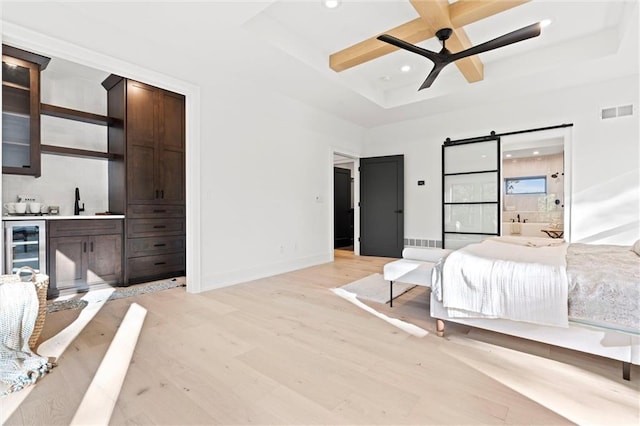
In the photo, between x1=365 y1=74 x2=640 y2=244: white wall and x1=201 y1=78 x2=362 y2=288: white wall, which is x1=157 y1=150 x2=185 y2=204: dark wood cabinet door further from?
x1=365 y1=74 x2=640 y2=244: white wall

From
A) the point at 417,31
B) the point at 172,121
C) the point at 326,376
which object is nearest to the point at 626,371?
the point at 326,376

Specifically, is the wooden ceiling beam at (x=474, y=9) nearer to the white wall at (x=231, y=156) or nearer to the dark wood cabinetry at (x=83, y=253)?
the white wall at (x=231, y=156)

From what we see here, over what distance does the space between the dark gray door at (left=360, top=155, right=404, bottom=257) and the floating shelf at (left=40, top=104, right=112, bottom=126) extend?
180 inches

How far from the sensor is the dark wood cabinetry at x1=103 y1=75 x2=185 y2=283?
3.96 meters

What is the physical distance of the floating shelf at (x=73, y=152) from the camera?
377 cm

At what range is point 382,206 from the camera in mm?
6309

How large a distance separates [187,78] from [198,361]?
3.10 metres

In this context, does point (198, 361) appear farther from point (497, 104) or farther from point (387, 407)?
point (497, 104)

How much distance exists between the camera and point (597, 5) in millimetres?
3066

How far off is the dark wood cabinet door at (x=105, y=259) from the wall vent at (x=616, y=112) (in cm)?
677

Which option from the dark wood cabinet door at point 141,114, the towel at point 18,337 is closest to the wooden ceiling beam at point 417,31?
the dark wood cabinet door at point 141,114

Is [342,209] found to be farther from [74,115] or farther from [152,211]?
[74,115]

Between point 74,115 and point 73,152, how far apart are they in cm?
51

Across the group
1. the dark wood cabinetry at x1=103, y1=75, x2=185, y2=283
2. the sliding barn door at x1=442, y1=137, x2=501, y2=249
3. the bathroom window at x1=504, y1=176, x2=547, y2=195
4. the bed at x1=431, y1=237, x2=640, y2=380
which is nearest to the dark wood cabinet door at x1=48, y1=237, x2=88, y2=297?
the dark wood cabinetry at x1=103, y1=75, x2=185, y2=283
